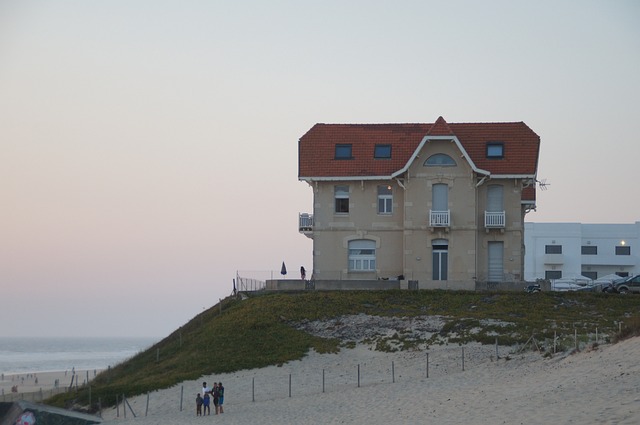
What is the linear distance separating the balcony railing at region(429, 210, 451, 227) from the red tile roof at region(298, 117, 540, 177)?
3.71 m

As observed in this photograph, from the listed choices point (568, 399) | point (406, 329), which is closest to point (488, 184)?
point (406, 329)

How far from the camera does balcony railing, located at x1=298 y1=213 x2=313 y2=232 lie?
6638 cm

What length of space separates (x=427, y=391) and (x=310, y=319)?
15.9m

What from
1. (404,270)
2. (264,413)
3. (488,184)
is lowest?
(264,413)

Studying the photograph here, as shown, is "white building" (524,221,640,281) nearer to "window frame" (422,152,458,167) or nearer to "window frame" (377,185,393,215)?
"window frame" (377,185,393,215)

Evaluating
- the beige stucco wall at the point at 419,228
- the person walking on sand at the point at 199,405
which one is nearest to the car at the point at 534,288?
the beige stucco wall at the point at 419,228

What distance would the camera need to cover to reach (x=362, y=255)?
214ft

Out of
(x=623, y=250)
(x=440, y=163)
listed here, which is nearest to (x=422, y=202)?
(x=440, y=163)

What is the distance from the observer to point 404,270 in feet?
210

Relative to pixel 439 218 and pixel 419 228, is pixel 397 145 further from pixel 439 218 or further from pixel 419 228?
pixel 439 218

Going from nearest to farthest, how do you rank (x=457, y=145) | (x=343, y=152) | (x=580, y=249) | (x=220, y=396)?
(x=220, y=396) → (x=457, y=145) → (x=343, y=152) → (x=580, y=249)

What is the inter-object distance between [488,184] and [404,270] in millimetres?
7268

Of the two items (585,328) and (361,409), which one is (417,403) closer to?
(361,409)

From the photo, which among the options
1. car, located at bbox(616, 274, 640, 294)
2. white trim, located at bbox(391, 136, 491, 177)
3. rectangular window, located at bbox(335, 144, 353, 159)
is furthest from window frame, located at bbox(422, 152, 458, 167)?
car, located at bbox(616, 274, 640, 294)
